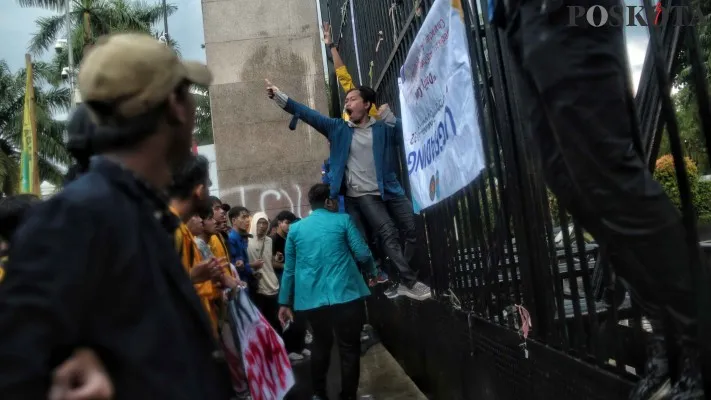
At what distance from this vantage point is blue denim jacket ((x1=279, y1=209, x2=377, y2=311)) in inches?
233

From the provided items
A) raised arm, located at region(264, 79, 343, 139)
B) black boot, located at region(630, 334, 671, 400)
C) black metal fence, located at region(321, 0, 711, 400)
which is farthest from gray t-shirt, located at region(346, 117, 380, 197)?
black boot, located at region(630, 334, 671, 400)

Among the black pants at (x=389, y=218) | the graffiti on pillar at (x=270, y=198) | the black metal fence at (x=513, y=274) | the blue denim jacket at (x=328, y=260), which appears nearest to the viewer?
the black metal fence at (x=513, y=274)

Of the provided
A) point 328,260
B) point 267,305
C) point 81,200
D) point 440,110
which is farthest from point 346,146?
point 81,200

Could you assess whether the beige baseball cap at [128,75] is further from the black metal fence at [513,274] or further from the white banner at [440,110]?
the white banner at [440,110]

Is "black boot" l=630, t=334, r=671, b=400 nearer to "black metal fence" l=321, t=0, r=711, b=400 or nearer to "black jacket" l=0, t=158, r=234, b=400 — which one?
"black metal fence" l=321, t=0, r=711, b=400

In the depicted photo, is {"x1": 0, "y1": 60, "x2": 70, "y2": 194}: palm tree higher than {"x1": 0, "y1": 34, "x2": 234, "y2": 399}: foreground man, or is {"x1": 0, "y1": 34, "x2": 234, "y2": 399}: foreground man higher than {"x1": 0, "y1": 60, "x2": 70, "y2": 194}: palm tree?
{"x1": 0, "y1": 60, "x2": 70, "y2": 194}: palm tree

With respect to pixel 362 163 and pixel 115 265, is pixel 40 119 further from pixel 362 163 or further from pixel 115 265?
pixel 115 265

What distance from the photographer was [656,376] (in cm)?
207

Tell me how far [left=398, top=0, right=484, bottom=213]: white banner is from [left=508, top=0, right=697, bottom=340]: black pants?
1555 mm

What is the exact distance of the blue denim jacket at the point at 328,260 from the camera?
591 centimetres

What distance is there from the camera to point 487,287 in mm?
4191

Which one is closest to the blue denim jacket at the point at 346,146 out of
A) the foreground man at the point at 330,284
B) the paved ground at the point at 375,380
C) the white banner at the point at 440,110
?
the foreground man at the point at 330,284

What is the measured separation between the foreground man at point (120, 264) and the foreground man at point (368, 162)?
4.44m

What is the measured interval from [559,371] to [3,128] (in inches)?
1732
